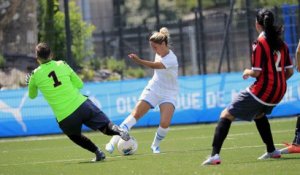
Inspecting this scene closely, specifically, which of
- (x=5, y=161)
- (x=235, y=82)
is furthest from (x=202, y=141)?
(x=235, y=82)

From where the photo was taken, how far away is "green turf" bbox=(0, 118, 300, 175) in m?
10.5

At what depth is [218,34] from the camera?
27688 mm

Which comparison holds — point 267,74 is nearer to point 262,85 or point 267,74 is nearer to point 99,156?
point 262,85

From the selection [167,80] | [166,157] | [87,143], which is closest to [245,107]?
[166,157]

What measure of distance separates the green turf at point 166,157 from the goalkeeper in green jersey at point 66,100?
1.54 feet

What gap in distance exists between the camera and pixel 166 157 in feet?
41.3

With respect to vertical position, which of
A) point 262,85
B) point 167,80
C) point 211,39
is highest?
point 262,85

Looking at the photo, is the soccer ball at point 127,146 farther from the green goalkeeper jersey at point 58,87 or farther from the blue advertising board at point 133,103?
the blue advertising board at point 133,103

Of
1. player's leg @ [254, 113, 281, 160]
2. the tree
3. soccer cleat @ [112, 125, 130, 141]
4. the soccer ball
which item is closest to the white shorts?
the soccer ball

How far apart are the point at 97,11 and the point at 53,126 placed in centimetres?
2481

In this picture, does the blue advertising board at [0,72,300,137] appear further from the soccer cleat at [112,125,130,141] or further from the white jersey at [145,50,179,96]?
the soccer cleat at [112,125,130,141]

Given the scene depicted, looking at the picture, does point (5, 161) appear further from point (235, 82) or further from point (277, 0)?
point (277, 0)

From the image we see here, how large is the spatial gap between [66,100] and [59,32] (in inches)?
518

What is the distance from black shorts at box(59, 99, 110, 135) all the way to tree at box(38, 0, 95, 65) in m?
12.1
